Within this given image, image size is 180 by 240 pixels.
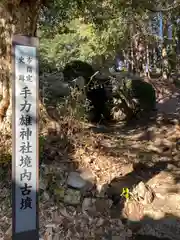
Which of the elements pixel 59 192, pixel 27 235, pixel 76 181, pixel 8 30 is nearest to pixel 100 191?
pixel 76 181

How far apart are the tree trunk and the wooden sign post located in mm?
2319

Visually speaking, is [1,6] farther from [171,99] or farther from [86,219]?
[171,99]

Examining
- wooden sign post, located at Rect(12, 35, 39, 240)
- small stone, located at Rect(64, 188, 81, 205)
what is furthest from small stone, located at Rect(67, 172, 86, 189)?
wooden sign post, located at Rect(12, 35, 39, 240)

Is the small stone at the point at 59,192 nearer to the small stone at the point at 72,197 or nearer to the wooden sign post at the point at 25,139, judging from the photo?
the small stone at the point at 72,197

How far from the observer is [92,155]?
5.90 meters

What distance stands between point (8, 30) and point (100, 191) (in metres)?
2.62

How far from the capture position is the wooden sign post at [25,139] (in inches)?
124

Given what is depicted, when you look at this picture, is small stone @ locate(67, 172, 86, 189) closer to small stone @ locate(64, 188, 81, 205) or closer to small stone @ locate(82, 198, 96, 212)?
small stone @ locate(64, 188, 81, 205)

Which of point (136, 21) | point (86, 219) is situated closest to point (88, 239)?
point (86, 219)

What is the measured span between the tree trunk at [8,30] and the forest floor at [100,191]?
0.81m

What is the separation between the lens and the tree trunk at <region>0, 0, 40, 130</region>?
17.6 ft

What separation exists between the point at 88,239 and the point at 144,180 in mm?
1742

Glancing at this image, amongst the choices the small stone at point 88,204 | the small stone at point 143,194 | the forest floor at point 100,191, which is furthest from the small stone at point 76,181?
the small stone at point 143,194

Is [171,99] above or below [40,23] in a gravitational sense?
below
